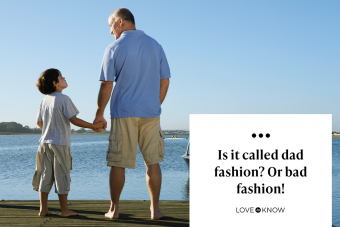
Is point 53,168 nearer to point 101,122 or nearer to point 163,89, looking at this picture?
point 101,122

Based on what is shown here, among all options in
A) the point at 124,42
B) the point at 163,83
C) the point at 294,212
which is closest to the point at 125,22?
the point at 124,42

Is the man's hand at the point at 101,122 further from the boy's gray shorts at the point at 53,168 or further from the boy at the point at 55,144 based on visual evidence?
the boy's gray shorts at the point at 53,168

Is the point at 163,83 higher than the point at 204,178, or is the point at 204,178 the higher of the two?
the point at 163,83

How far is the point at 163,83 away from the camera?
10.2ft

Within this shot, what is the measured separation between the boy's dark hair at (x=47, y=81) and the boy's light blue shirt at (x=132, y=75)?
52cm

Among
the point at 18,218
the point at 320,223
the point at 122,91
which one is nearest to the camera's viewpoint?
the point at 320,223

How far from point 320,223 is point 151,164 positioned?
139 cm

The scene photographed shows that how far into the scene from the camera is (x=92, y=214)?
125 inches

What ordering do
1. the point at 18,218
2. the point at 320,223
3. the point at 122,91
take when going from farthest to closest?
the point at 18,218 → the point at 122,91 → the point at 320,223

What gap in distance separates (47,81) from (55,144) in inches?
21.5

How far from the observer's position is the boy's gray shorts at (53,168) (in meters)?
3.01

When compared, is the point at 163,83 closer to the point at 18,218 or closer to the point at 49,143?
the point at 49,143

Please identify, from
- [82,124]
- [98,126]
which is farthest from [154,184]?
[82,124]

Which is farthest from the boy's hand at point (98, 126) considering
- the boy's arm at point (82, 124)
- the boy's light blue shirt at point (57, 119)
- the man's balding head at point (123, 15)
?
the man's balding head at point (123, 15)
